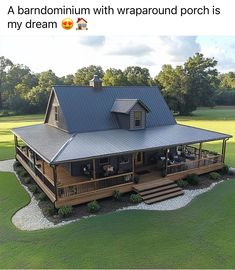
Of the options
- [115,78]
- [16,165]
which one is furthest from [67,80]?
[16,165]

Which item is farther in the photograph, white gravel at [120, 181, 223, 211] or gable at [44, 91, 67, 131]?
gable at [44, 91, 67, 131]

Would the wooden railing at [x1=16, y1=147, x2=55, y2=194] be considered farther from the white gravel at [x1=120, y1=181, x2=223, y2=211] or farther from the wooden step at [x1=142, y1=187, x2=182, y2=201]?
the wooden step at [x1=142, y1=187, x2=182, y2=201]

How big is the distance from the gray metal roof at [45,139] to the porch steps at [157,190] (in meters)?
5.59

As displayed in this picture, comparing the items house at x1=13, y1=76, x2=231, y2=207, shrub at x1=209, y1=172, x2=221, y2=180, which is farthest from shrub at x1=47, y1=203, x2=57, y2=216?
shrub at x1=209, y1=172, x2=221, y2=180

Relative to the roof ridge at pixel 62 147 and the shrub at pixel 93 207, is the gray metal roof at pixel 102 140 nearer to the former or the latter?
the roof ridge at pixel 62 147

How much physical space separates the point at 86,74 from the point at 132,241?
77501mm

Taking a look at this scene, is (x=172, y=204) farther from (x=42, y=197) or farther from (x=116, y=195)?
(x=42, y=197)

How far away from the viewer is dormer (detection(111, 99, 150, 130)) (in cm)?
1973

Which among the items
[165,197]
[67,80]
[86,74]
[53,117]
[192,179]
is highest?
[86,74]

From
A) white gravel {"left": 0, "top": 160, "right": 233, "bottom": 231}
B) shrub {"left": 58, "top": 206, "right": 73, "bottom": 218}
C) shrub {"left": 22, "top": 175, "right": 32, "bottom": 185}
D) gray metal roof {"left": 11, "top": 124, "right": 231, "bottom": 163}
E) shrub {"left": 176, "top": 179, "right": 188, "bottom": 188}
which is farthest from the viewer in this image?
shrub {"left": 22, "top": 175, "right": 32, "bottom": 185}

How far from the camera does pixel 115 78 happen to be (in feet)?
224

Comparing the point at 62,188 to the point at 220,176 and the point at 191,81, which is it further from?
the point at 191,81

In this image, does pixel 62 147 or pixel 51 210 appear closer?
pixel 51 210

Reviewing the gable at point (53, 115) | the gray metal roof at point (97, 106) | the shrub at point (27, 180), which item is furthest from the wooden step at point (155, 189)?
the shrub at point (27, 180)
